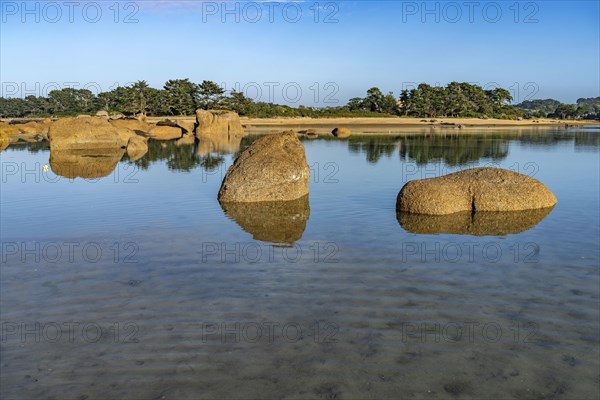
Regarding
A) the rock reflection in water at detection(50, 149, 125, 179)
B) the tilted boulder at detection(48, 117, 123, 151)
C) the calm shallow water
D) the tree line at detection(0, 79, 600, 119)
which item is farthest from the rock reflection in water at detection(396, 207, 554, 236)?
the tree line at detection(0, 79, 600, 119)

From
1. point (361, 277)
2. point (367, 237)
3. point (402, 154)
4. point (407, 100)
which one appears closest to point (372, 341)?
point (361, 277)

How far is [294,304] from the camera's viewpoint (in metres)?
7.83

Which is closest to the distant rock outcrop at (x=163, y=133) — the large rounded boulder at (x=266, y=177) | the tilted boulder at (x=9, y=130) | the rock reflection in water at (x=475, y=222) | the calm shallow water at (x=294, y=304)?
the tilted boulder at (x=9, y=130)

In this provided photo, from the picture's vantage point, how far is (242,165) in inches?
660

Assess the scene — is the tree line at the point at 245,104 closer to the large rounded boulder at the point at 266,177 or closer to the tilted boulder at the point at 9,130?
the tilted boulder at the point at 9,130

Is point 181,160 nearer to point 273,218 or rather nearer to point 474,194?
point 273,218

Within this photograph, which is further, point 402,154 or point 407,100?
point 407,100

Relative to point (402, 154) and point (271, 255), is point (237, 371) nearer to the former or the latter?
point (271, 255)

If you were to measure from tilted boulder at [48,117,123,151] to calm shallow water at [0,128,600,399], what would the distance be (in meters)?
22.2

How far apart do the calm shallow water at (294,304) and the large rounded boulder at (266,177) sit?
1.02 metres

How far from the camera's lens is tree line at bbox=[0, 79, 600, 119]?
338ft

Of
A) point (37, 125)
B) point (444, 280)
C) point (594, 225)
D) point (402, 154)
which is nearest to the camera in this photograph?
point (444, 280)

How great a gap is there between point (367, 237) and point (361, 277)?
2.85 m

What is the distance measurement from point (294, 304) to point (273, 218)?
20.5 ft
